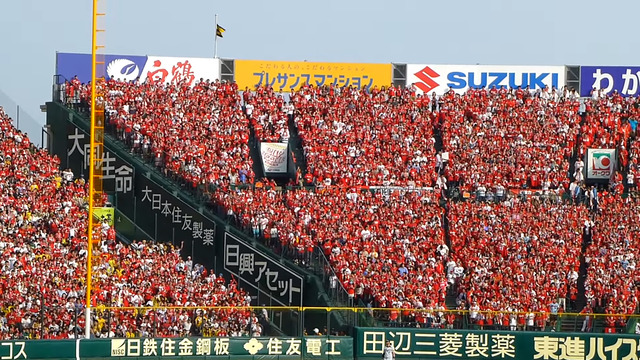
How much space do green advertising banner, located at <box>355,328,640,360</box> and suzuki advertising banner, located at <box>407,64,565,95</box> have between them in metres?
19.2

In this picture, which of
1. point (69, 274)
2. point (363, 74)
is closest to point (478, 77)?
point (363, 74)

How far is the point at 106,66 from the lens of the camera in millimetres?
49906

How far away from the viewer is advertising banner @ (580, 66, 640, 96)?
52312 millimetres

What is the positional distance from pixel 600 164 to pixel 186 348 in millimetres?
20513

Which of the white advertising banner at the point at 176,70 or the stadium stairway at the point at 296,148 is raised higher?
the white advertising banner at the point at 176,70

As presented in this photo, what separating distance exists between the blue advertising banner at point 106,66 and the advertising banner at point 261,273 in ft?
39.2

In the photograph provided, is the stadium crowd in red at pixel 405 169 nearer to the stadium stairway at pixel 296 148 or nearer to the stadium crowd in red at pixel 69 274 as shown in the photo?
the stadium stairway at pixel 296 148

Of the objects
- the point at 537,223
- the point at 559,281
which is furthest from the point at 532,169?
the point at 559,281

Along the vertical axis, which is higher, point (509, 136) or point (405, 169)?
point (509, 136)

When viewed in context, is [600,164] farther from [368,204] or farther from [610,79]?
[368,204]

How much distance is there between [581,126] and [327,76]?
11.2 m

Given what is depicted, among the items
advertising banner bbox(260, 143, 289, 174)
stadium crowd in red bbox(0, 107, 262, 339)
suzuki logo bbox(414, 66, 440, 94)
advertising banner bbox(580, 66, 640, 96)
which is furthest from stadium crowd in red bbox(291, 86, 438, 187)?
advertising banner bbox(580, 66, 640, 96)

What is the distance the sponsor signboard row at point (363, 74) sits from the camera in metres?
50.4

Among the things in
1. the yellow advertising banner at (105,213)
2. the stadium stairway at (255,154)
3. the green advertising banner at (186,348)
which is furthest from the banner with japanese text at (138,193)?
the green advertising banner at (186,348)
